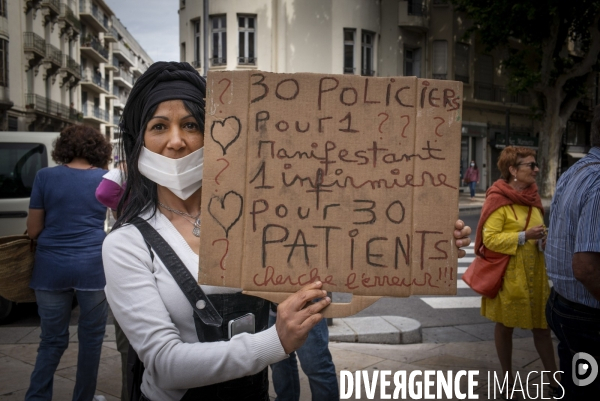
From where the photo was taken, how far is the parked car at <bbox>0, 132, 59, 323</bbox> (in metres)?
6.20

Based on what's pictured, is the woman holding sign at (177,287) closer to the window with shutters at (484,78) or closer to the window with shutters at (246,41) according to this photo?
the window with shutters at (246,41)

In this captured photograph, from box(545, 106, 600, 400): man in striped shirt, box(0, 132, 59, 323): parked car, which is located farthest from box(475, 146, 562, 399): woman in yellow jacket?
box(0, 132, 59, 323): parked car

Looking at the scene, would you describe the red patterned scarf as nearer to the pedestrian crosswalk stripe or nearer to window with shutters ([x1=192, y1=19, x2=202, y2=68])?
the pedestrian crosswalk stripe

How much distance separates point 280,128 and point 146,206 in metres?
0.53

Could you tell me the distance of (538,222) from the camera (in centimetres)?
416

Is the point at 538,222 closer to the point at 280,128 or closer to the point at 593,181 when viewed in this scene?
the point at 593,181

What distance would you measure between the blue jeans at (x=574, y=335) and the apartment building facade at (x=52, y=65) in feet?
63.8

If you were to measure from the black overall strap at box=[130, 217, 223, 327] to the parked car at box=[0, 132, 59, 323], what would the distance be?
5.15m

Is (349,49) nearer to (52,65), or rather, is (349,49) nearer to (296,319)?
(52,65)

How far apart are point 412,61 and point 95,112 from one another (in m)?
37.2

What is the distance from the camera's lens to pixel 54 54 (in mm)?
38562

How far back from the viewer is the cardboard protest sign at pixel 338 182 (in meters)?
1.70

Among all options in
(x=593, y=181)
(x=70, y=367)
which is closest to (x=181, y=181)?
(x=593, y=181)

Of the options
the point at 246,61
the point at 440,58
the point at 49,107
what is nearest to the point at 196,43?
the point at 246,61
